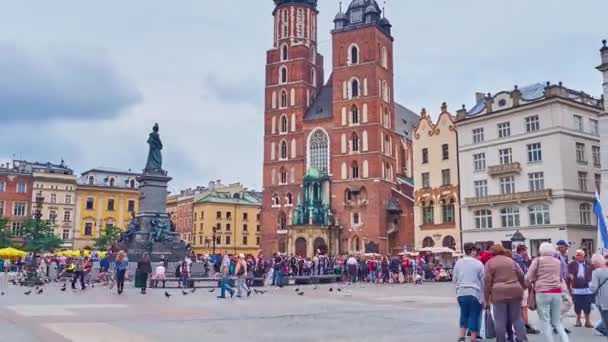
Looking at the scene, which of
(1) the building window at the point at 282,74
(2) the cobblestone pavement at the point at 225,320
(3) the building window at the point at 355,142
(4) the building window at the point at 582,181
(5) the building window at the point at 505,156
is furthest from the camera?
(1) the building window at the point at 282,74

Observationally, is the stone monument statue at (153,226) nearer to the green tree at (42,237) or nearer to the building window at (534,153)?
the building window at (534,153)

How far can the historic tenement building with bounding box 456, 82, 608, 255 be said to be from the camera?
42.1 m

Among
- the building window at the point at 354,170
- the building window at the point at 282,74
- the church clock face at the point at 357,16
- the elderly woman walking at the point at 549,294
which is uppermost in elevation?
the church clock face at the point at 357,16

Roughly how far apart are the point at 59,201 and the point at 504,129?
62857mm

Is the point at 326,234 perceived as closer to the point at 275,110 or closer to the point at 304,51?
the point at 275,110

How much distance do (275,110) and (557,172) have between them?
41795 millimetres

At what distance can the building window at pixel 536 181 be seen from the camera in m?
43.1

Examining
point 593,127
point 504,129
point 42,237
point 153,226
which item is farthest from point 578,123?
point 42,237

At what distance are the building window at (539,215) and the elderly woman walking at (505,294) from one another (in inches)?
1442

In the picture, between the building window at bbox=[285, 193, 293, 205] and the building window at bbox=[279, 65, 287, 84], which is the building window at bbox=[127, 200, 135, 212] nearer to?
the building window at bbox=[285, 193, 293, 205]

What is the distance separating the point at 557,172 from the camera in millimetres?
41938

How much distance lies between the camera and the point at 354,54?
7225 centimetres

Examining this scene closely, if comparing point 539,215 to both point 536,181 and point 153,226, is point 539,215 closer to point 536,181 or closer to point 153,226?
point 536,181

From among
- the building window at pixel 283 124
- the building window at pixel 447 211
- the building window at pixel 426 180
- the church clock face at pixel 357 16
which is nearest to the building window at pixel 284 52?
the building window at pixel 283 124
